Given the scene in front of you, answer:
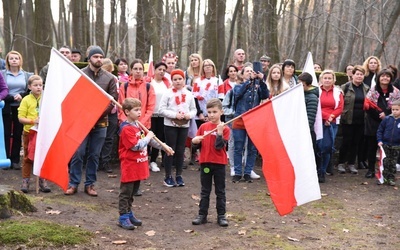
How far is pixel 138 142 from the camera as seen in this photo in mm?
6629

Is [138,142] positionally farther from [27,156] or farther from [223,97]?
[223,97]

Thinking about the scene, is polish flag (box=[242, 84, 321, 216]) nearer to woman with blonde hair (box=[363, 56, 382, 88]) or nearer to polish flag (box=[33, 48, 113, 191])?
polish flag (box=[33, 48, 113, 191])

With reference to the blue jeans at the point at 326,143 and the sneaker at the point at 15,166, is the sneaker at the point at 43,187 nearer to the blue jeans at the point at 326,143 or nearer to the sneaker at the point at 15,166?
the sneaker at the point at 15,166

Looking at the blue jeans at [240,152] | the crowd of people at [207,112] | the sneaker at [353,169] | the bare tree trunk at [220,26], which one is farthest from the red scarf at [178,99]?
the bare tree trunk at [220,26]

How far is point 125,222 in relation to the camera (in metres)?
6.69

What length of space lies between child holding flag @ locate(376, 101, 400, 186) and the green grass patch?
6139mm

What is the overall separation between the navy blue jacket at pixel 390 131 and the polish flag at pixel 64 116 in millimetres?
5647

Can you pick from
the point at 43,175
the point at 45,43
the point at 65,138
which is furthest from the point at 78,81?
the point at 45,43

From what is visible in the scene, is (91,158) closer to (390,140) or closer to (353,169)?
(390,140)

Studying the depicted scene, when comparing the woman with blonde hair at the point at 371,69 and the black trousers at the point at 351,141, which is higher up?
the woman with blonde hair at the point at 371,69

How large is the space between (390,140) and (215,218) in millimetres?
4236

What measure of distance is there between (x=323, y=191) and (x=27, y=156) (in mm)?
5031

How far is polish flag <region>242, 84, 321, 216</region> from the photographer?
666 centimetres

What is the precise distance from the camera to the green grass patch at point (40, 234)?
5586 millimetres
